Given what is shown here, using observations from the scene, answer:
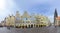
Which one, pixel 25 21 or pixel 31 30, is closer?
pixel 25 21

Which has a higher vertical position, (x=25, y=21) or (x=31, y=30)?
(x=25, y=21)

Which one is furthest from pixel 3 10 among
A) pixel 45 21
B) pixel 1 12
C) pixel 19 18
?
pixel 45 21

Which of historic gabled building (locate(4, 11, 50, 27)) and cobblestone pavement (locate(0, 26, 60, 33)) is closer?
historic gabled building (locate(4, 11, 50, 27))

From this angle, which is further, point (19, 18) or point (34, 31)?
point (34, 31)

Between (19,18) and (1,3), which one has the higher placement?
(1,3)

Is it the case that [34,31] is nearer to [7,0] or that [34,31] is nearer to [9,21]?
[9,21]

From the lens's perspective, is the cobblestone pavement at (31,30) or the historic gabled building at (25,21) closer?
the historic gabled building at (25,21)

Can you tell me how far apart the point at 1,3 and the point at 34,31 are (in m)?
1.38

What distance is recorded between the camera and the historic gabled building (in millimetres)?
6262

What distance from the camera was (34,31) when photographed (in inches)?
269

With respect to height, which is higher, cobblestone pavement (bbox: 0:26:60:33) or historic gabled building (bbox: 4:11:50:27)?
historic gabled building (bbox: 4:11:50:27)

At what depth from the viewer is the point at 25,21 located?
629 centimetres

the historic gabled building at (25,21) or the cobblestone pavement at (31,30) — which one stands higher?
the historic gabled building at (25,21)

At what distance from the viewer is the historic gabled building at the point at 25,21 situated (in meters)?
6.26
